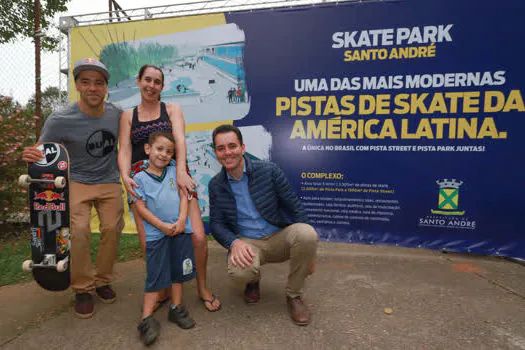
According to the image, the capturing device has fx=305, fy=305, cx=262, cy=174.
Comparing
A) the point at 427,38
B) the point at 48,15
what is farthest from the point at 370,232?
the point at 48,15

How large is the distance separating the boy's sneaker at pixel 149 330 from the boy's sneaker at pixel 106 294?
0.61 metres

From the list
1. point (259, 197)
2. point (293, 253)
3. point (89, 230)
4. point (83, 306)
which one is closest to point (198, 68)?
point (259, 197)

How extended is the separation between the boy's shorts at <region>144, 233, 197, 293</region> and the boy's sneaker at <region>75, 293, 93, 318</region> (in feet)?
1.88

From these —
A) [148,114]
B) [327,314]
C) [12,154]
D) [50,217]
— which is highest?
[148,114]

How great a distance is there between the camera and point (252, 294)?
7.87 feet

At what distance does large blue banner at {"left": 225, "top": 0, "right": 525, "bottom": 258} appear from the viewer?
3.04 metres

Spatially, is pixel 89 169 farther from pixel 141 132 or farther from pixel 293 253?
pixel 293 253

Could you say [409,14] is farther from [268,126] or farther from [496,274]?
[496,274]

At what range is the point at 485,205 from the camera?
3168 millimetres

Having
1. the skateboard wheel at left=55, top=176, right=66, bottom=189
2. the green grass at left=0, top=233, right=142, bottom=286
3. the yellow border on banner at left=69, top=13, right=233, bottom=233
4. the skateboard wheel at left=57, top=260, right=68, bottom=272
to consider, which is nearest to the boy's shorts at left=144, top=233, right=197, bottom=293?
the skateboard wheel at left=57, top=260, right=68, bottom=272

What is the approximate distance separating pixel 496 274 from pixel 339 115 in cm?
219

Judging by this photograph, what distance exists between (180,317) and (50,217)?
1.16m

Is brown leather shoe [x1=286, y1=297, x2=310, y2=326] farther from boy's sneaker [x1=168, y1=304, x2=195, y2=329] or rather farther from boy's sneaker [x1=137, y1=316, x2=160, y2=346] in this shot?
boy's sneaker [x1=137, y1=316, x2=160, y2=346]

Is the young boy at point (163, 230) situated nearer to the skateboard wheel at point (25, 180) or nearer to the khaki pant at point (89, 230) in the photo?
the khaki pant at point (89, 230)
